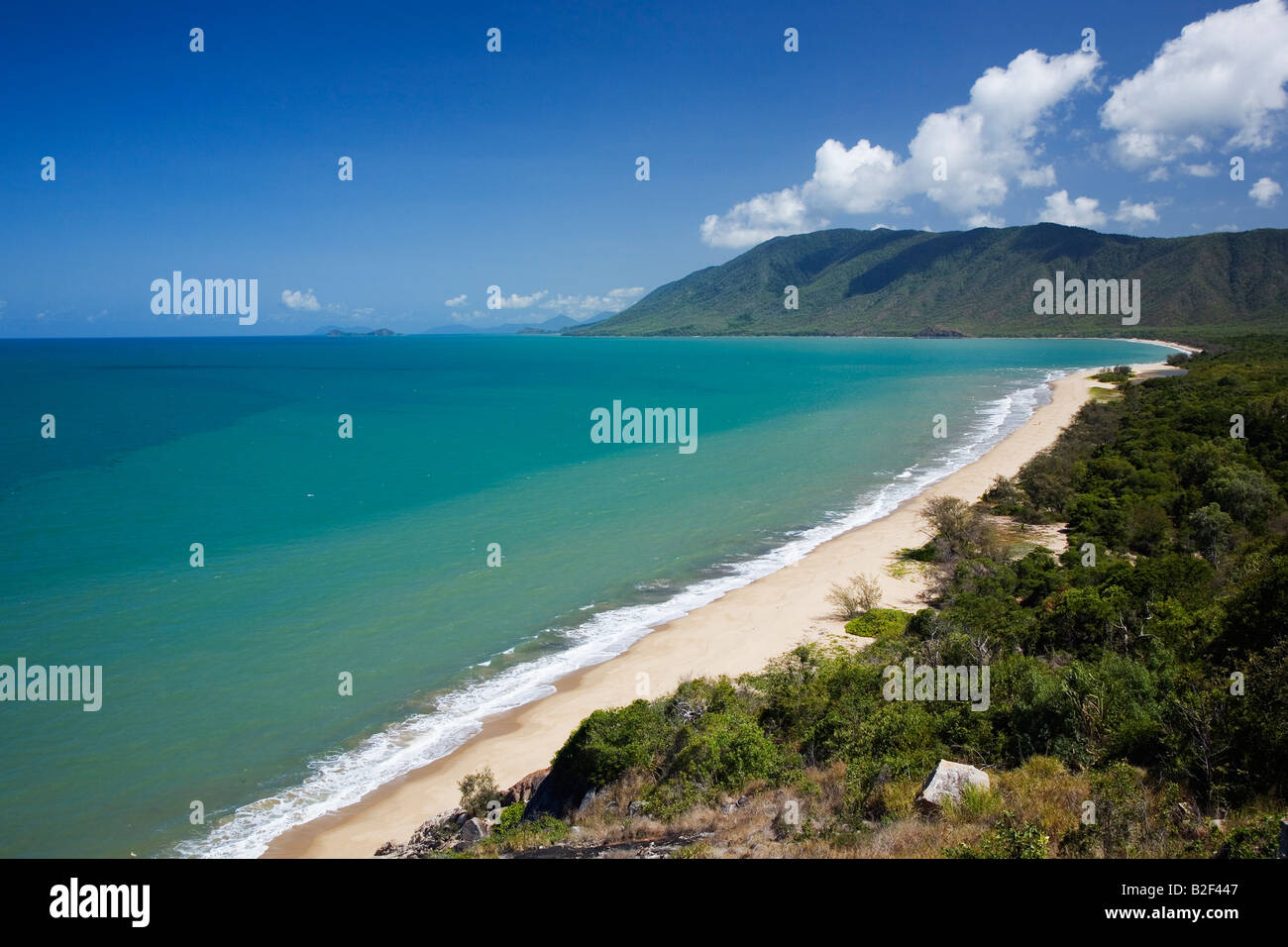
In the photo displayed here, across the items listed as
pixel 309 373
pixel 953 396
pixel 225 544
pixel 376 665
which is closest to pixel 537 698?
pixel 376 665

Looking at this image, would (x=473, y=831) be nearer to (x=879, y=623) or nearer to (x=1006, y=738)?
(x=1006, y=738)

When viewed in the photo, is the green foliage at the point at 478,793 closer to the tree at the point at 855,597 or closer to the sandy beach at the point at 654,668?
the sandy beach at the point at 654,668

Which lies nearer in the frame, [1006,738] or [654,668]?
[1006,738]

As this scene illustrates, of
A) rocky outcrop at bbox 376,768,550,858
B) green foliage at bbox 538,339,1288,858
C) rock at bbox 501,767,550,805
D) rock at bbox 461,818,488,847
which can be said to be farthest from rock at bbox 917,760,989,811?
rock at bbox 501,767,550,805

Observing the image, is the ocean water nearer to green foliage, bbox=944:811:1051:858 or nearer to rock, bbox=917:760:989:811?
rock, bbox=917:760:989:811

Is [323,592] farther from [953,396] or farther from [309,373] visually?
[309,373]

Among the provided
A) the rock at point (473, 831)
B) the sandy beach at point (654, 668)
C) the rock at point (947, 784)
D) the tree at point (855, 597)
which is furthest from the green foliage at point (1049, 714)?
the sandy beach at point (654, 668)

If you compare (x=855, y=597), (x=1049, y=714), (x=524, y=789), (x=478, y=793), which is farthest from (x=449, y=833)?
(x=855, y=597)
